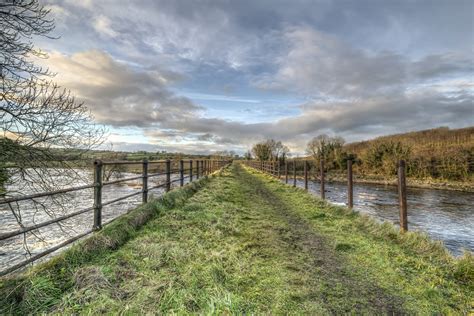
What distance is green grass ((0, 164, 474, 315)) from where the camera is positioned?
2496 millimetres

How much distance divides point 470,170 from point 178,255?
27.3 meters

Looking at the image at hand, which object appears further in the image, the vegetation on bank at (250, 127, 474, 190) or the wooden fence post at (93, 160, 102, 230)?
the vegetation on bank at (250, 127, 474, 190)

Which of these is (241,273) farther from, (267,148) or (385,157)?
(267,148)

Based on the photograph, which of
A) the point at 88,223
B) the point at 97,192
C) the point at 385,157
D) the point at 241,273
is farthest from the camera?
the point at 385,157

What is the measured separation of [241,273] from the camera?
3.23 m

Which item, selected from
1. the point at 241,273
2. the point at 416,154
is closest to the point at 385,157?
the point at 416,154

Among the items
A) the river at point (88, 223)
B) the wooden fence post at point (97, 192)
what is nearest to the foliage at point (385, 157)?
the river at point (88, 223)

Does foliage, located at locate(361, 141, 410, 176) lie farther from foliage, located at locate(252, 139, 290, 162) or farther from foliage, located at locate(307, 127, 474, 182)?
foliage, located at locate(252, 139, 290, 162)

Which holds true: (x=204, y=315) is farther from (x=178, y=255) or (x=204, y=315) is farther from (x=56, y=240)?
(x=56, y=240)

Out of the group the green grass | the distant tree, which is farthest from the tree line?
the green grass

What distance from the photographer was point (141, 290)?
2.62m

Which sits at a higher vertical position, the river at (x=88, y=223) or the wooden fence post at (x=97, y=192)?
the wooden fence post at (x=97, y=192)

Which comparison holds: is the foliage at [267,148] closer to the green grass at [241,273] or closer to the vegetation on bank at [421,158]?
the vegetation on bank at [421,158]

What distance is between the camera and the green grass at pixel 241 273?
98.3 inches
